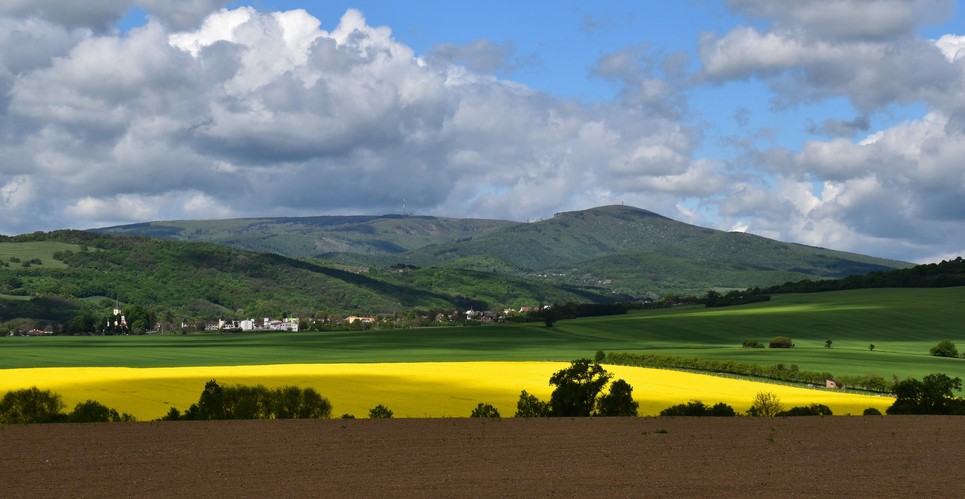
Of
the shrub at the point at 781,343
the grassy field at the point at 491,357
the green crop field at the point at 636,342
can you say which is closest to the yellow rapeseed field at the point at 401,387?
the grassy field at the point at 491,357

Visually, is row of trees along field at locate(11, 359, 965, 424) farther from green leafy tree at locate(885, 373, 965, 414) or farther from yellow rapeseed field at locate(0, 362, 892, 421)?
yellow rapeseed field at locate(0, 362, 892, 421)

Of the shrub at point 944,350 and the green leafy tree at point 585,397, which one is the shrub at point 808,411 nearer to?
the green leafy tree at point 585,397

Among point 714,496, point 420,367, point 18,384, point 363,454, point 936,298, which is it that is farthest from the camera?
point 936,298

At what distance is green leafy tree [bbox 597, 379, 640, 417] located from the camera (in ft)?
182

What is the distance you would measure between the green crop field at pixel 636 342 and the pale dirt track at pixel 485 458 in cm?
5560

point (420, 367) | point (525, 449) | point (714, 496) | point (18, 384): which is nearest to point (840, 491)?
point (714, 496)

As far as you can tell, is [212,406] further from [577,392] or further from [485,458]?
[485,458]

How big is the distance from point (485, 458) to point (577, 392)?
65.5ft

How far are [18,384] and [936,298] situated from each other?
17318 centimetres

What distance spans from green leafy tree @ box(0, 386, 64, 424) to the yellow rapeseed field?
445 centimetres

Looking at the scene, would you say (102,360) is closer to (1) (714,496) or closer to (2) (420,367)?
(2) (420,367)

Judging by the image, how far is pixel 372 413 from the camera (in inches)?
2046

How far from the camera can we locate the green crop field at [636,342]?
110125mm

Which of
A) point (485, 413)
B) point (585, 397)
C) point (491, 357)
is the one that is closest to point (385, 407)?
point (485, 413)
